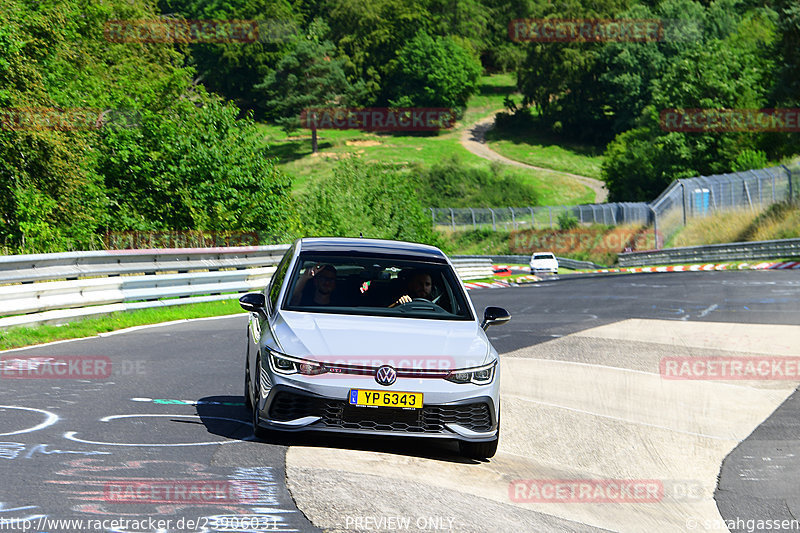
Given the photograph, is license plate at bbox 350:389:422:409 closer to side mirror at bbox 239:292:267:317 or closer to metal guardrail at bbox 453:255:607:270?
side mirror at bbox 239:292:267:317

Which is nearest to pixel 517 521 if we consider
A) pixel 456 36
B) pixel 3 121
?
pixel 3 121

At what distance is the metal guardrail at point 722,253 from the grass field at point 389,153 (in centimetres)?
5168

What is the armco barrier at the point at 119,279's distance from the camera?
1427 centimetres

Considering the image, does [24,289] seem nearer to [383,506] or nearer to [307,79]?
[383,506]

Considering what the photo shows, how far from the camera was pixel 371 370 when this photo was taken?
717cm

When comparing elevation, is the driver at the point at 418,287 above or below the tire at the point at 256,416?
above

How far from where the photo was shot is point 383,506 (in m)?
5.88

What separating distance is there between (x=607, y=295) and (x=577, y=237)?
132 feet

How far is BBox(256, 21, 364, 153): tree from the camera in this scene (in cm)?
11869
